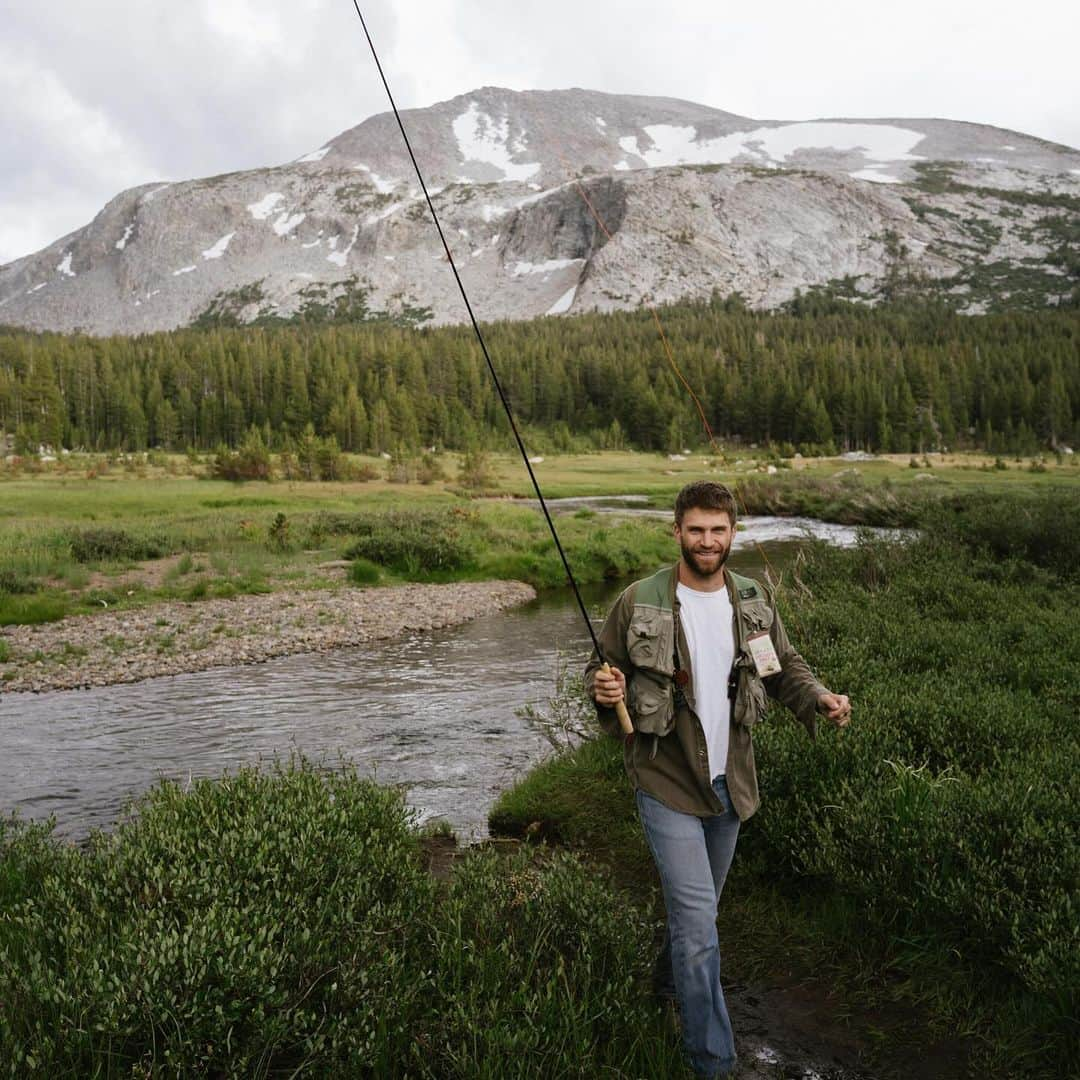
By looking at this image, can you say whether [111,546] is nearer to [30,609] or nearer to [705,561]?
[30,609]

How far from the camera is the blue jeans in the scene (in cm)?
378

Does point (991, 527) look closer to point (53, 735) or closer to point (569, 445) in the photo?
point (53, 735)

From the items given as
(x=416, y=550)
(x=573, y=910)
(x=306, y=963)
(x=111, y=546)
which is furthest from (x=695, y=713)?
(x=111, y=546)

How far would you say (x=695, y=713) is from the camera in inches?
157

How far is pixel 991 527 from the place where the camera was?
16.1 metres

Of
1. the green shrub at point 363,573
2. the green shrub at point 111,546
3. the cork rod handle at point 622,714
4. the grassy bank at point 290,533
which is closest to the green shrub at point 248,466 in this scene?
the grassy bank at point 290,533

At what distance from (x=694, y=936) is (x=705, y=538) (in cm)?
182

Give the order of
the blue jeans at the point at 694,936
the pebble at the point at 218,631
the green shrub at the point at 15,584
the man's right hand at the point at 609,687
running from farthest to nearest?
the green shrub at the point at 15,584, the pebble at the point at 218,631, the man's right hand at the point at 609,687, the blue jeans at the point at 694,936

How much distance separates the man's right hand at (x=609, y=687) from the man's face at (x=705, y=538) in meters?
0.66

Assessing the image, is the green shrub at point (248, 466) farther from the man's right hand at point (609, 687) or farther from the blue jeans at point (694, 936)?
the blue jeans at point (694, 936)

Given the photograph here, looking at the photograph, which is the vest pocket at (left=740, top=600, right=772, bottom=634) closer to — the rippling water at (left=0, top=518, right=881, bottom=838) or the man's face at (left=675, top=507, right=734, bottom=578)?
the man's face at (left=675, top=507, right=734, bottom=578)

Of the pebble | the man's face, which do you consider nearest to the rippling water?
the pebble

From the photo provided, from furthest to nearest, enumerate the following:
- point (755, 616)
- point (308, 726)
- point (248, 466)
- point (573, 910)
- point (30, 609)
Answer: point (248, 466) → point (30, 609) → point (308, 726) → point (573, 910) → point (755, 616)

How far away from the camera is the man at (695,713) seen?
12.6 ft
